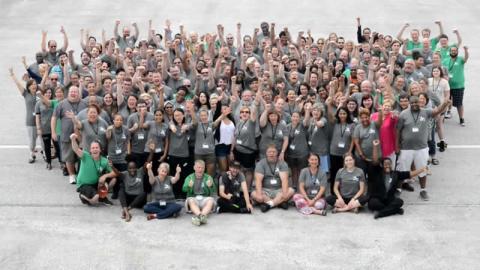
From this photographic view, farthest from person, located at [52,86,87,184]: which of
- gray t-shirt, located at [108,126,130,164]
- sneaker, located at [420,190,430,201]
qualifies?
sneaker, located at [420,190,430,201]

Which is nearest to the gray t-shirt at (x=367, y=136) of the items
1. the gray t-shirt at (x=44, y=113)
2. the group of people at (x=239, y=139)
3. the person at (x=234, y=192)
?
the group of people at (x=239, y=139)

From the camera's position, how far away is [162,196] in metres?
10.5

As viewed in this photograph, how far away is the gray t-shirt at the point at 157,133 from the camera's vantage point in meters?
11.2

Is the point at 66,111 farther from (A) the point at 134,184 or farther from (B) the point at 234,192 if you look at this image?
(B) the point at 234,192

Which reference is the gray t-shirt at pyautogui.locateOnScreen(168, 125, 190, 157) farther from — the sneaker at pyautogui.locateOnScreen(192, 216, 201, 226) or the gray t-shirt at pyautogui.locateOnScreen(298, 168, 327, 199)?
the gray t-shirt at pyautogui.locateOnScreen(298, 168, 327, 199)

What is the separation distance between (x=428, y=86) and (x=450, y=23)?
48.2 ft

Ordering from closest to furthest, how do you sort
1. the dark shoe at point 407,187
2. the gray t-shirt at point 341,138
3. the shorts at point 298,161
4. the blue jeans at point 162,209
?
the blue jeans at point 162,209 < the gray t-shirt at point 341,138 < the shorts at point 298,161 < the dark shoe at point 407,187

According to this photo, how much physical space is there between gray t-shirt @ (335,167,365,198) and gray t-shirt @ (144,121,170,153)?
10.2 feet

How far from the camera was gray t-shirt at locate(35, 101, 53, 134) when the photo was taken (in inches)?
484

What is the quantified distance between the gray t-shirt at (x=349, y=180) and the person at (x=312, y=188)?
286 mm

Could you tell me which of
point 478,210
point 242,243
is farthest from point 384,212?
point 242,243

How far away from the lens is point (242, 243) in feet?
31.0

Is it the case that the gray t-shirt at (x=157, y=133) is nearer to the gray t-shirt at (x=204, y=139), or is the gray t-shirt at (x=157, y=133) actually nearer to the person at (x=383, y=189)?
the gray t-shirt at (x=204, y=139)

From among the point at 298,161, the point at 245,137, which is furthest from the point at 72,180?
the point at 298,161
